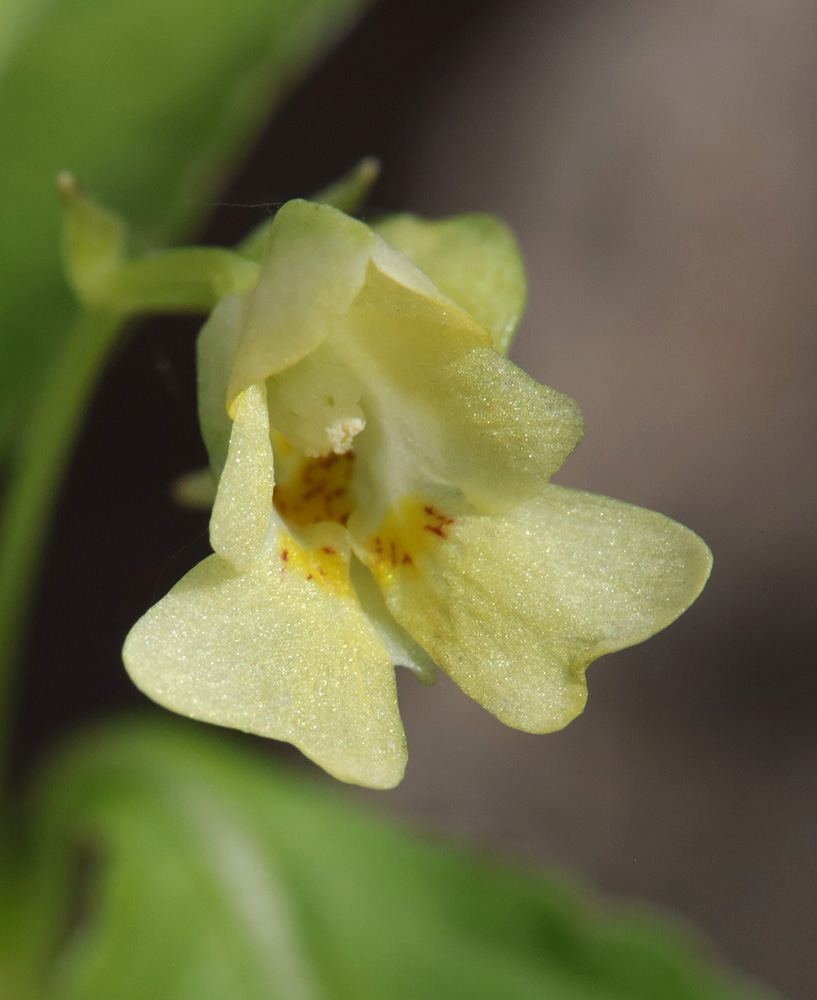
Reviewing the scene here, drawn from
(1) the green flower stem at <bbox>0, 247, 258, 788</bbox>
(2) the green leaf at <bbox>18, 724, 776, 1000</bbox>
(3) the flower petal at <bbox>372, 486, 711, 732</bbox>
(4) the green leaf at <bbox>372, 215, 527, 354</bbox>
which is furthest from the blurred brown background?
(3) the flower petal at <bbox>372, 486, 711, 732</bbox>

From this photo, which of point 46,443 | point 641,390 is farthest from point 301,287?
point 641,390

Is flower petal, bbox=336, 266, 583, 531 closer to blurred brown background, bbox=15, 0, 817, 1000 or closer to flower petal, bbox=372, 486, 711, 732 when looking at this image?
flower petal, bbox=372, 486, 711, 732

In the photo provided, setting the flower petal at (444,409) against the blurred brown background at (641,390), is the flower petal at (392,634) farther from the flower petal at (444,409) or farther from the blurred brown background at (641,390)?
the blurred brown background at (641,390)

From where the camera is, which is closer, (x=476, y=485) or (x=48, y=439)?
(x=476, y=485)

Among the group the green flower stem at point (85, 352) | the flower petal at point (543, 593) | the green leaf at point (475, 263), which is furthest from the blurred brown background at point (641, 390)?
the flower petal at point (543, 593)

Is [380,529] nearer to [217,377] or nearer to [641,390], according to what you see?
[217,377]

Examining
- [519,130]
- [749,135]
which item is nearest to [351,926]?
[519,130]

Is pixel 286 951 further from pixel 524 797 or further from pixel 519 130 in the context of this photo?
pixel 519 130
